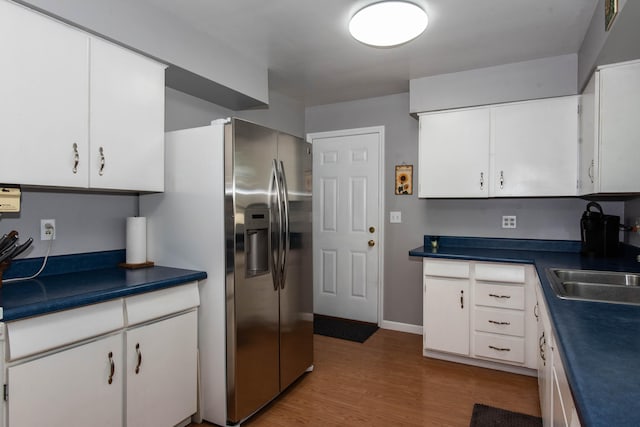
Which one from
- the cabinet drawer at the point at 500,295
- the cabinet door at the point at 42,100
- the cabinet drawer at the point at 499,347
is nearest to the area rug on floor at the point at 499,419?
the cabinet drawer at the point at 499,347

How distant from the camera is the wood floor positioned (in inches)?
89.6

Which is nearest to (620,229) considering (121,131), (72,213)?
(121,131)

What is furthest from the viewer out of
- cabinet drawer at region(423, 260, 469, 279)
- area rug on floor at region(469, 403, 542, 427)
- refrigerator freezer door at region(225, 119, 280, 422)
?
cabinet drawer at region(423, 260, 469, 279)

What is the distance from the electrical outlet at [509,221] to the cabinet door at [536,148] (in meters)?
0.36

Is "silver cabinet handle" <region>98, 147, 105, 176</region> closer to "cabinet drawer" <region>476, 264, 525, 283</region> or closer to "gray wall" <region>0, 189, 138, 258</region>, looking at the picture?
"gray wall" <region>0, 189, 138, 258</region>

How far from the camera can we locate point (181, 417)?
2070 millimetres

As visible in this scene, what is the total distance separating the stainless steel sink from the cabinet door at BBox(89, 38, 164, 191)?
7.26ft

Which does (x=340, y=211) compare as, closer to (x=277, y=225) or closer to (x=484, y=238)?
(x=484, y=238)

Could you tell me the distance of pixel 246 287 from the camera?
7.14ft

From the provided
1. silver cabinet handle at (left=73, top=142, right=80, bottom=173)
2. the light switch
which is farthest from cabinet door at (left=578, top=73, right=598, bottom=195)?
silver cabinet handle at (left=73, top=142, right=80, bottom=173)

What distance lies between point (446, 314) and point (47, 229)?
9.26ft

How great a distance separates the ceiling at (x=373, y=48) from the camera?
2.12 metres

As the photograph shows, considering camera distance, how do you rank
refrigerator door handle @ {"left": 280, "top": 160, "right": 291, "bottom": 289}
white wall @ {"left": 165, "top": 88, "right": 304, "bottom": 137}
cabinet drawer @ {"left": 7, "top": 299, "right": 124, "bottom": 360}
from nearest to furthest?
cabinet drawer @ {"left": 7, "top": 299, "right": 124, "bottom": 360}
refrigerator door handle @ {"left": 280, "top": 160, "right": 291, "bottom": 289}
white wall @ {"left": 165, "top": 88, "right": 304, "bottom": 137}

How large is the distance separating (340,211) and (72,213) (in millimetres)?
2584
